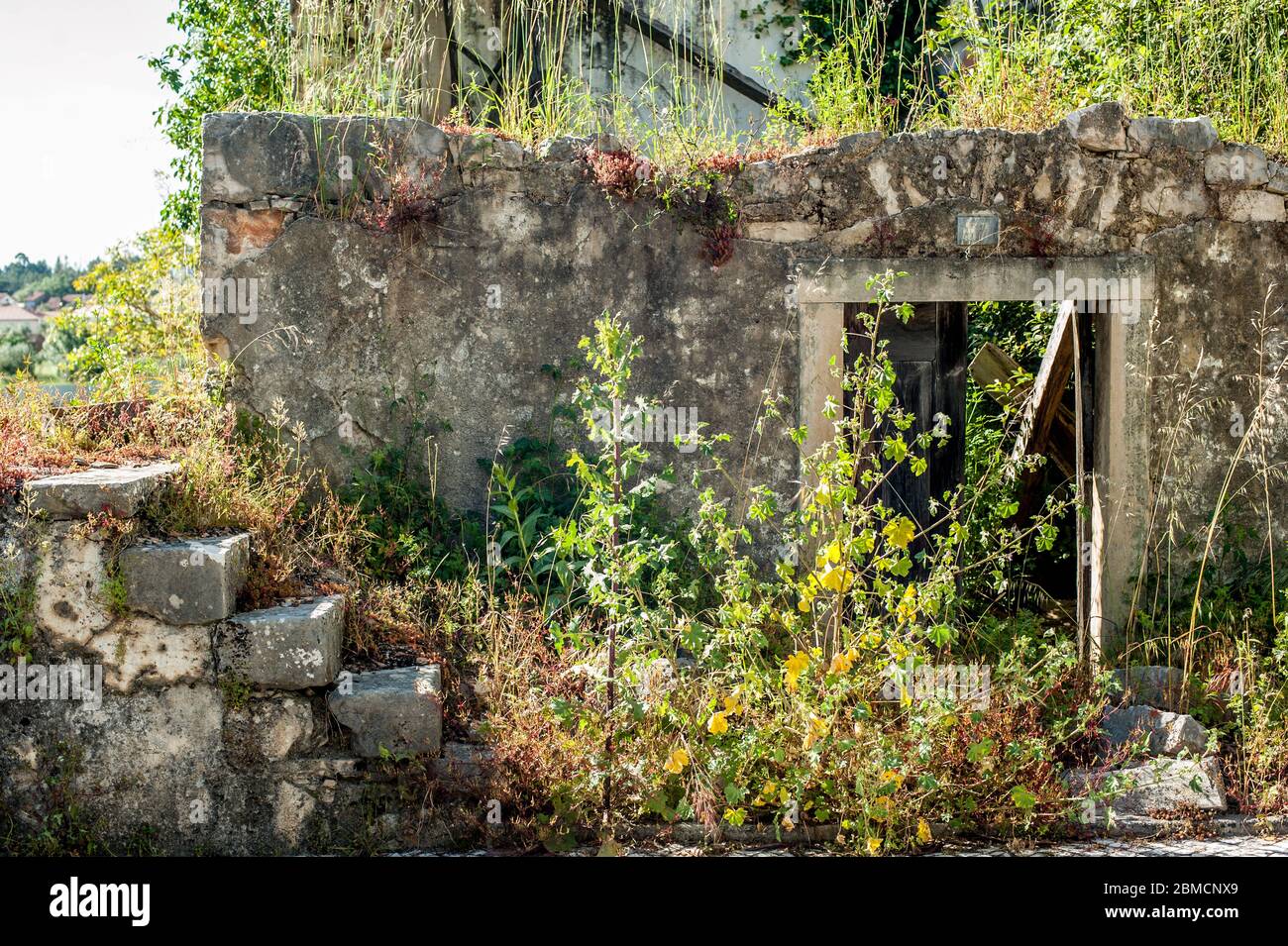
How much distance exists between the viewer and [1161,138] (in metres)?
5.94

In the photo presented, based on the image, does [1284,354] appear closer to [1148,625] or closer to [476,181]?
[1148,625]

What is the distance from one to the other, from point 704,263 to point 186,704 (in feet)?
10.9

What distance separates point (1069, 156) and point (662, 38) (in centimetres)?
652

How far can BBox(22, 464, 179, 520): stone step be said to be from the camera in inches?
174

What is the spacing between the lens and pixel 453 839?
441 cm

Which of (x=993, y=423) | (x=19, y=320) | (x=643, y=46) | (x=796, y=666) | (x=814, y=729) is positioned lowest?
(x=814, y=729)

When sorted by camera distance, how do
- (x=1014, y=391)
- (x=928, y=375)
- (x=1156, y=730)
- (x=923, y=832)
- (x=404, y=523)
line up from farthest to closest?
(x=1014, y=391) → (x=928, y=375) → (x=404, y=523) → (x=1156, y=730) → (x=923, y=832)

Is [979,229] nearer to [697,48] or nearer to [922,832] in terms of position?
[922,832]

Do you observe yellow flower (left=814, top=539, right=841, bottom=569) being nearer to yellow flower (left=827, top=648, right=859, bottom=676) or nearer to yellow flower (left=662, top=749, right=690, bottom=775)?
yellow flower (left=827, top=648, right=859, bottom=676)

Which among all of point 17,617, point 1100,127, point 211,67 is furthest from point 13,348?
point 1100,127

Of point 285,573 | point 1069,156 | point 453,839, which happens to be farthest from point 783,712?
point 1069,156

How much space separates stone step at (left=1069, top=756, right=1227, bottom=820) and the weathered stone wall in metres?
1.48

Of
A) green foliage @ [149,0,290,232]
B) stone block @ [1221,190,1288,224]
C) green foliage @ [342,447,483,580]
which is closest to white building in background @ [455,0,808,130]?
green foliage @ [149,0,290,232]

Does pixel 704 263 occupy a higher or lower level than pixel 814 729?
higher
